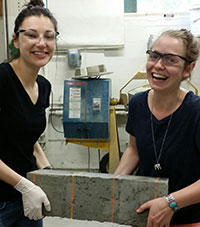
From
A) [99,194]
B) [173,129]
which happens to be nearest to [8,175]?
[99,194]

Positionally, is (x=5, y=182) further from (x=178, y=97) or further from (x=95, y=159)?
(x=95, y=159)

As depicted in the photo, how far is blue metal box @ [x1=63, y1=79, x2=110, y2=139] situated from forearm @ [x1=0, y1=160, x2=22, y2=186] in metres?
1.72

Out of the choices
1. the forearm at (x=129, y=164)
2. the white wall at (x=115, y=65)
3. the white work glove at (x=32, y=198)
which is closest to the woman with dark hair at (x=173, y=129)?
the forearm at (x=129, y=164)

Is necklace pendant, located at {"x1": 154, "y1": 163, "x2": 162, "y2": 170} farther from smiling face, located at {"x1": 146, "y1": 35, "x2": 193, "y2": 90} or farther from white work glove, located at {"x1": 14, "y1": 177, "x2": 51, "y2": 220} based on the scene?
white work glove, located at {"x1": 14, "y1": 177, "x2": 51, "y2": 220}

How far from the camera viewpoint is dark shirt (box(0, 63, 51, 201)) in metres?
1.11

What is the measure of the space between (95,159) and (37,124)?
2.51 m

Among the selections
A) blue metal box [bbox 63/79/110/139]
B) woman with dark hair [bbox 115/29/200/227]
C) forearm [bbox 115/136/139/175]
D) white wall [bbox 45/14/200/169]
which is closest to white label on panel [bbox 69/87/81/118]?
blue metal box [bbox 63/79/110/139]

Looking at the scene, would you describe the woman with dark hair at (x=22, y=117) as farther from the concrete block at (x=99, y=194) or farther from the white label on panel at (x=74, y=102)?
the white label on panel at (x=74, y=102)

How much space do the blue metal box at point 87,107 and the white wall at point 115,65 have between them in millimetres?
833

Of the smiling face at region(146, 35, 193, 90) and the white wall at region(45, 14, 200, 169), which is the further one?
the white wall at region(45, 14, 200, 169)

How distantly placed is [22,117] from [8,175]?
0.24m

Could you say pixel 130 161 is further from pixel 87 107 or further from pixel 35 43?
pixel 87 107

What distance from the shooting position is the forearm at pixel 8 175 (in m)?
1.04

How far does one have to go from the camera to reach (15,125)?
1.12 metres
